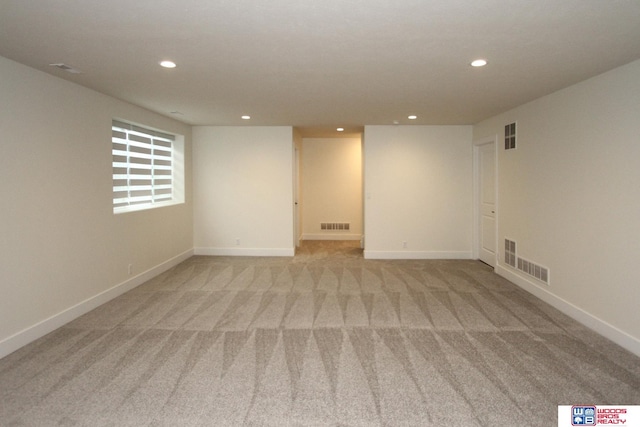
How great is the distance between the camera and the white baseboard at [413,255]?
7.09m

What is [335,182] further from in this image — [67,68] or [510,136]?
[67,68]

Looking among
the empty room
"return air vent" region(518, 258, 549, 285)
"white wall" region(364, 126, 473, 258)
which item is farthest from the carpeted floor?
→ "white wall" region(364, 126, 473, 258)

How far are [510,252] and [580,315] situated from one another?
5.45 feet

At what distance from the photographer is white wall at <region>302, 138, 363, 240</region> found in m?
9.35

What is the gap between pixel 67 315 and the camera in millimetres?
3922

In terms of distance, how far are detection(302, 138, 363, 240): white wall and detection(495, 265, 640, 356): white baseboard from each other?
438 cm

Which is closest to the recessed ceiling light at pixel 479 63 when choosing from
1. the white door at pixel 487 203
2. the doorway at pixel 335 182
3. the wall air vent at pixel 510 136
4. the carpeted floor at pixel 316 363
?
the wall air vent at pixel 510 136

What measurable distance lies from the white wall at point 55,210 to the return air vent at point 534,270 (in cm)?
528

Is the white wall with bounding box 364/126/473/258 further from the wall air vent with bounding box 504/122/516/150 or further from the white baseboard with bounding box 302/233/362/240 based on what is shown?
the white baseboard with bounding box 302/233/362/240

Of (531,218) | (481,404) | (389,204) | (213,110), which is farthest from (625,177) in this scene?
(213,110)
